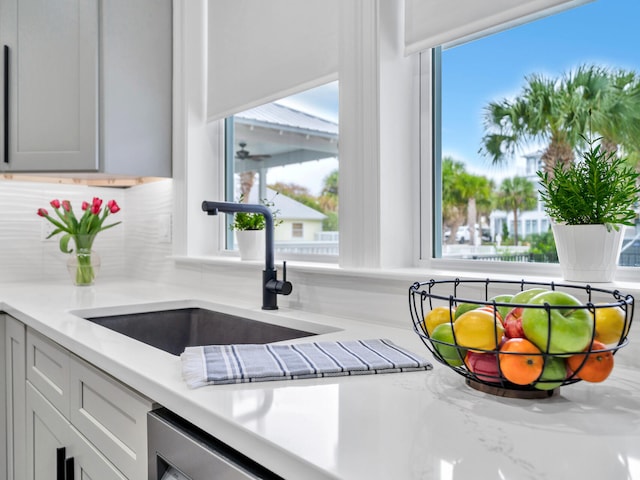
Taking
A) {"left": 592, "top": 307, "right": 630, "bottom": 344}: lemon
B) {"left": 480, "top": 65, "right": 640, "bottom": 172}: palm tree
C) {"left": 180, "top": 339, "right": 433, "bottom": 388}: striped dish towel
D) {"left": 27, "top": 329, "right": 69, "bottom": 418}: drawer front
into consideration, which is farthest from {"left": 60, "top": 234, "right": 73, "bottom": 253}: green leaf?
{"left": 592, "top": 307, "right": 630, "bottom": 344}: lemon

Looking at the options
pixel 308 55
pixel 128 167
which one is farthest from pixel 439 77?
pixel 128 167

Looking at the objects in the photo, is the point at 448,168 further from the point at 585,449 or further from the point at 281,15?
the point at 585,449

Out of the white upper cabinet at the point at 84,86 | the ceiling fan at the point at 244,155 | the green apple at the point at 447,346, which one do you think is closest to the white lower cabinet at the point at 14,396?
the white upper cabinet at the point at 84,86

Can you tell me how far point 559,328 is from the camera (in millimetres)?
625

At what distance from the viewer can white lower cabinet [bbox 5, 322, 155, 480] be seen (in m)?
0.89

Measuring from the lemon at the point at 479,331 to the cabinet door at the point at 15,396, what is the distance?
4.53 ft

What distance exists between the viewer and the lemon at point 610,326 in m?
0.68

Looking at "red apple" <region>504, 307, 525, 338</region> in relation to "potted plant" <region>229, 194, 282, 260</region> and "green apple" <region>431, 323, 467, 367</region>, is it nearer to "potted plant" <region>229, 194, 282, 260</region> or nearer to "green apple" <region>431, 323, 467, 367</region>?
"green apple" <region>431, 323, 467, 367</region>

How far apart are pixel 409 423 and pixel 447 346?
0.49 feet

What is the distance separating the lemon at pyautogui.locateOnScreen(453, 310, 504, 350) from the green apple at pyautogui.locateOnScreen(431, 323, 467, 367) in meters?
0.02

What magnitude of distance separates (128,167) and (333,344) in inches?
57.8

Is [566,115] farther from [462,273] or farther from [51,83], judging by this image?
[51,83]

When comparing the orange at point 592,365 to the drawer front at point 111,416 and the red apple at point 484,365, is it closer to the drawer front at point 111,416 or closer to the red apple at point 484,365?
the red apple at point 484,365

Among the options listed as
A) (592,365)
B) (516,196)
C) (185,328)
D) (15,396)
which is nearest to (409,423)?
(592,365)
